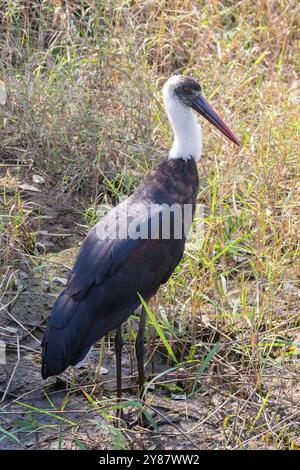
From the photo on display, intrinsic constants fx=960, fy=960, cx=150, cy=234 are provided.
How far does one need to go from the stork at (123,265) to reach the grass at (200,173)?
172mm

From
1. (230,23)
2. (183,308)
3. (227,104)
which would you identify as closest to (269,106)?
(227,104)

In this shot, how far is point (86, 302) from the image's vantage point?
370 centimetres

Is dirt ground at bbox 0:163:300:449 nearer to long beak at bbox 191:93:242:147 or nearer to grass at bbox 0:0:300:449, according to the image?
grass at bbox 0:0:300:449

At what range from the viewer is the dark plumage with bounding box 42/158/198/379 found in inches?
143

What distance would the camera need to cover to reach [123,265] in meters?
3.79

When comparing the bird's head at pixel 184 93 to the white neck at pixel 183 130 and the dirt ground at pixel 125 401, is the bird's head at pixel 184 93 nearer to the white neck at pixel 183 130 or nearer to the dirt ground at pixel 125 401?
the white neck at pixel 183 130

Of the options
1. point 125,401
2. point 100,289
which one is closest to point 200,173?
point 100,289

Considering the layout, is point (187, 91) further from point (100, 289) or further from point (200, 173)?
point (100, 289)

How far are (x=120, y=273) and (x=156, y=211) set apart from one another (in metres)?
0.30

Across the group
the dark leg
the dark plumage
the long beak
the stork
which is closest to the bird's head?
the long beak

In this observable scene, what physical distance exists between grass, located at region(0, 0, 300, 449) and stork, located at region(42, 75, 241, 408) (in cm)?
17

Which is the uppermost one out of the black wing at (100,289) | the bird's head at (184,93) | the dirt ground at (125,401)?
the bird's head at (184,93)

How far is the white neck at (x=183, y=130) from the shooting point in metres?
4.10

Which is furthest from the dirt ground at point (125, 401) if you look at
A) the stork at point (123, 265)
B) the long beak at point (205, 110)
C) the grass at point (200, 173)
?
the long beak at point (205, 110)
